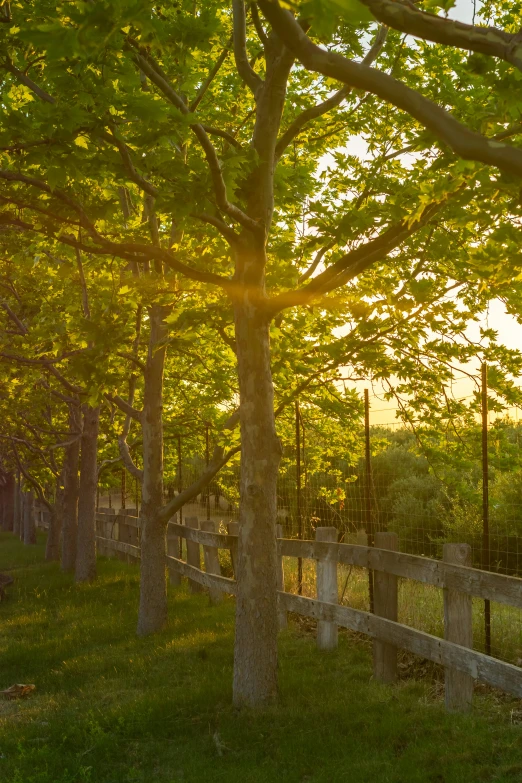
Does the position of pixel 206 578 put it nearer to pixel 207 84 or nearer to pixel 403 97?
pixel 207 84

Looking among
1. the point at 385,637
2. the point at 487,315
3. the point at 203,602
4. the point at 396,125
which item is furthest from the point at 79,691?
the point at 396,125

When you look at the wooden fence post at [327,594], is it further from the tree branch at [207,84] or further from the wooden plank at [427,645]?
the tree branch at [207,84]

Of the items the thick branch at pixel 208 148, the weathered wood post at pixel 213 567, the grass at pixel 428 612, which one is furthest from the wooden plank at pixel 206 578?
the thick branch at pixel 208 148

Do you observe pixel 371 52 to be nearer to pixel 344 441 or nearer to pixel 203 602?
pixel 344 441

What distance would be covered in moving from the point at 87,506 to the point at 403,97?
16.6 m

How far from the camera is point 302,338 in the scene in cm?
1234

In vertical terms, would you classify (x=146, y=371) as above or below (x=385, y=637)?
above

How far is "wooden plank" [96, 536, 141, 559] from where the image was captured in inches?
768

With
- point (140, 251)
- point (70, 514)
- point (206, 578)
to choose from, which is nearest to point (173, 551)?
point (206, 578)

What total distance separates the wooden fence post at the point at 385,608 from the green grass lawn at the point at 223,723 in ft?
1.00

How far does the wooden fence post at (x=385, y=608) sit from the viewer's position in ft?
28.4

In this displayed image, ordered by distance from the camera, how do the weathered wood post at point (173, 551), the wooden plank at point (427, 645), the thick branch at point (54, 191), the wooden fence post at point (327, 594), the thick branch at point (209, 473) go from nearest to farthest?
the wooden plank at point (427, 645), the thick branch at point (54, 191), the wooden fence post at point (327, 594), the thick branch at point (209, 473), the weathered wood post at point (173, 551)

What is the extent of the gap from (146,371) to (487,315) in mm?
5259

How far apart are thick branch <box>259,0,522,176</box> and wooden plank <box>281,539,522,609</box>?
13.6ft
